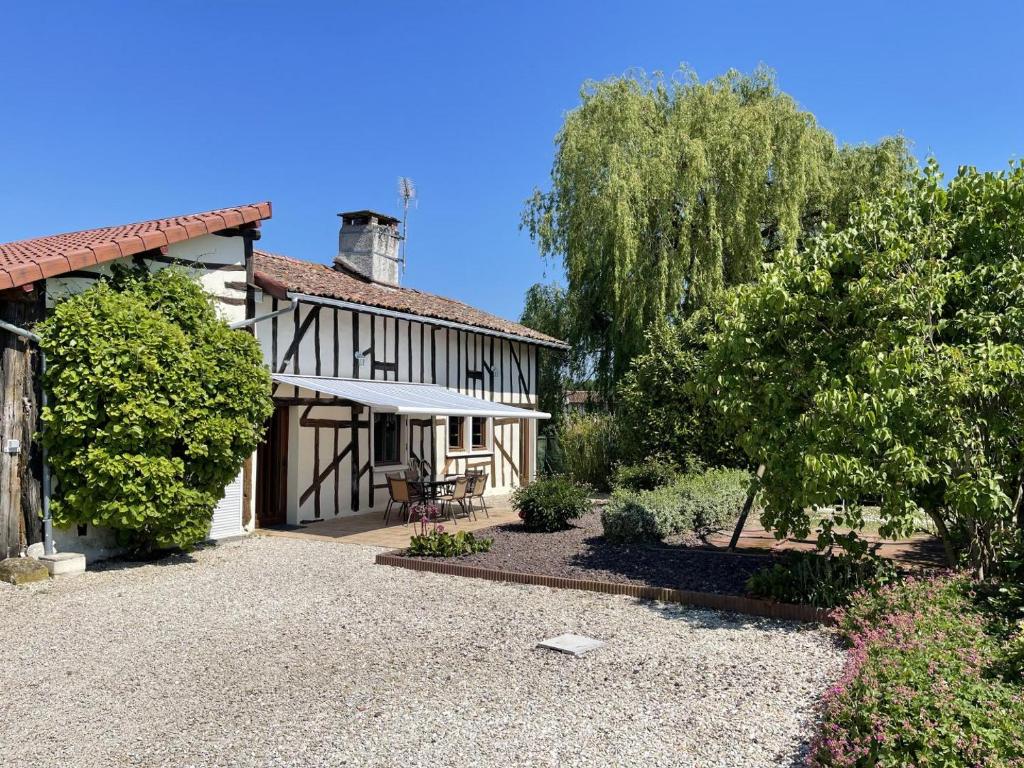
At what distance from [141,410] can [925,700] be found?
8649 mm

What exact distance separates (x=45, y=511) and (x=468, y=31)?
9.00 meters

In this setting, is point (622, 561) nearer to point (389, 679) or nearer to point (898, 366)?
point (898, 366)

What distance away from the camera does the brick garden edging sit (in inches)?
287

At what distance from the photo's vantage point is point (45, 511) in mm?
9422

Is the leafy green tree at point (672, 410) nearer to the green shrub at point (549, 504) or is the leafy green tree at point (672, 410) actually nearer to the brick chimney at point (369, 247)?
the green shrub at point (549, 504)

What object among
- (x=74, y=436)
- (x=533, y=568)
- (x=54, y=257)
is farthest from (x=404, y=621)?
(x=54, y=257)

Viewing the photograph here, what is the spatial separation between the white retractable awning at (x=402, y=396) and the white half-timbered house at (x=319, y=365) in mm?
59

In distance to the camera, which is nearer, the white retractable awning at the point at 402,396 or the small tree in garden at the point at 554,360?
the white retractable awning at the point at 402,396

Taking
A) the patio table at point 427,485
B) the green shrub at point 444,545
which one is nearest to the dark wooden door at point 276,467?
the patio table at point 427,485

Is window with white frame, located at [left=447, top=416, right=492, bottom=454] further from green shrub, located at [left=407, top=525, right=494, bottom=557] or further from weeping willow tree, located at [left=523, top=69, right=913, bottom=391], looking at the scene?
green shrub, located at [left=407, top=525, right=494, bottom=557]

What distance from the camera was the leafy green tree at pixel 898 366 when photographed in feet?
21.6

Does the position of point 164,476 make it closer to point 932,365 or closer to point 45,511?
point 45,511

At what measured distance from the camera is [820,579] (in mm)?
7441

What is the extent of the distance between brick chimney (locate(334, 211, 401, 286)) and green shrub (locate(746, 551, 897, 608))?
13726 millimetres
